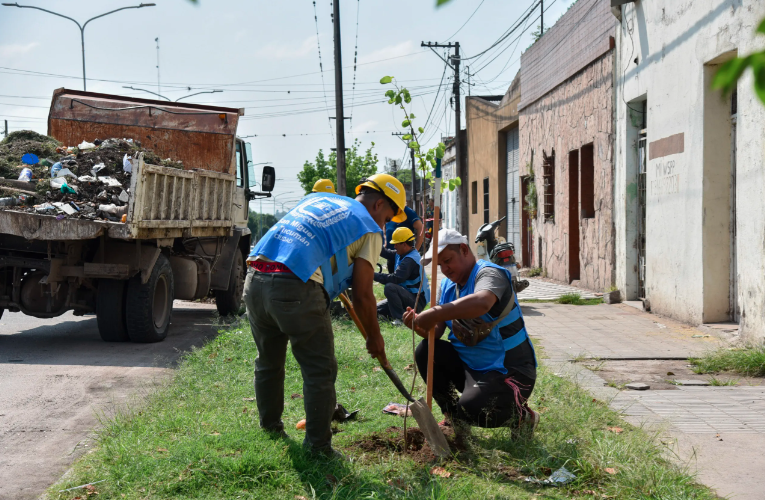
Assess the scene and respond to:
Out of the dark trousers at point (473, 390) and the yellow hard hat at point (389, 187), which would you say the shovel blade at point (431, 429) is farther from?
the yellow hard hat at point (389, 187)

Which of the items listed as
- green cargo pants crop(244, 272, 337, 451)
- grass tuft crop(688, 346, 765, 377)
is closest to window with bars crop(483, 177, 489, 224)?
grass tuft crop(688, 346, 765, 377)

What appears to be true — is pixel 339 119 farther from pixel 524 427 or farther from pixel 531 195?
pixel 524 427

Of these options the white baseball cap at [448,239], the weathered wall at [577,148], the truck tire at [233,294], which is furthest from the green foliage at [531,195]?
the white baseball cap at [448,239]

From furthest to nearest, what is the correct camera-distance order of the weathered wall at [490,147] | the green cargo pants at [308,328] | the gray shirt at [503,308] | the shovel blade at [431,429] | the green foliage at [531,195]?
the weathered wall at [490,147]
the green foliage at [531,195]
the gray shirt at [503,308]
the shovel blade at [431,429]
the green cargo pants at [308,328]

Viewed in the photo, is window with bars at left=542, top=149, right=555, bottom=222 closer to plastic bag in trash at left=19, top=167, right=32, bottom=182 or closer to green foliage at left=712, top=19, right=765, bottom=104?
plastic bag in trash at left=19, top=167, right=32, bottom=182

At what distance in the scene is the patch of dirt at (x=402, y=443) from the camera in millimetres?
4250

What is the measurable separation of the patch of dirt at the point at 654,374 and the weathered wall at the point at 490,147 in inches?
587

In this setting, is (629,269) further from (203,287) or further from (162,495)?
(162,495)

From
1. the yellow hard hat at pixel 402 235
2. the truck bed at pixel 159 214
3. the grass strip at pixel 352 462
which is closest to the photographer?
the grass strip at pixel 352 462

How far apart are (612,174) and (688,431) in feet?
27.8

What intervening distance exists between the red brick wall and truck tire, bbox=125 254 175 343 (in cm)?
801

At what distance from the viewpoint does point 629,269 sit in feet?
39.2

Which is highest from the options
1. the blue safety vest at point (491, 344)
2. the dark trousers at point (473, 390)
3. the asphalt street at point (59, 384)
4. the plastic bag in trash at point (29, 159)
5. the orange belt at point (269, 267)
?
the plastic bag in trash at point (29, 159)

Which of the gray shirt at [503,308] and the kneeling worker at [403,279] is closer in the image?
the gray shirt at [503,308]
